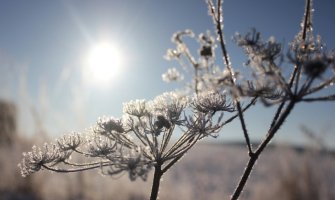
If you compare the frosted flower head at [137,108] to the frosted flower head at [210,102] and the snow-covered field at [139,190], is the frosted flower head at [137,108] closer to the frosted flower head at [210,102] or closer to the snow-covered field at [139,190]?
the frosted flower head at [210,102]

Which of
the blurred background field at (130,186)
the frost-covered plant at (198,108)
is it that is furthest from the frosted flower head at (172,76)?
the blurred background field at (130,186)

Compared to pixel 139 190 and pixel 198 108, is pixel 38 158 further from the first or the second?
pixel 139 190

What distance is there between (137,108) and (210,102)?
280mm

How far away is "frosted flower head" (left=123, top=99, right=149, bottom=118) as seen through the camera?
186 cm

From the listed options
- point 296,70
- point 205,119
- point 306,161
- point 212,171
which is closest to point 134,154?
point 205,119

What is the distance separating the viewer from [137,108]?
1862 mm

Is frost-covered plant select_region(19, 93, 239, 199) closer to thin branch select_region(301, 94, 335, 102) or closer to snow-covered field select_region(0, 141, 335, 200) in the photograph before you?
thin branch select_region(301, 94, 335, 102)

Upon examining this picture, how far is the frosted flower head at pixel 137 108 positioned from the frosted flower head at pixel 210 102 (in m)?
0.20

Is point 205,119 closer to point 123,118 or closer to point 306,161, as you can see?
point 123,118

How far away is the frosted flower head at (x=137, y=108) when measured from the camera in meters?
1.86

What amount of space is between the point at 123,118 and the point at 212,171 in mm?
16228

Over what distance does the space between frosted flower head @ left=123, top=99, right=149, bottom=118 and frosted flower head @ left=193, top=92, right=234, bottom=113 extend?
0.20 meters

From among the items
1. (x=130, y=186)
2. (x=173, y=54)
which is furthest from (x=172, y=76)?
(x=130, y=186)

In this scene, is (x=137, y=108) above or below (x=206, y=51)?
below
